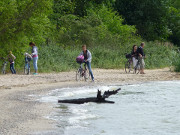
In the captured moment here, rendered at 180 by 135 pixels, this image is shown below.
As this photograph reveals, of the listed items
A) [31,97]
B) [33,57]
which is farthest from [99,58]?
[31,97]

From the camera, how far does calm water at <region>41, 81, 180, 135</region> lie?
1132 centimetres

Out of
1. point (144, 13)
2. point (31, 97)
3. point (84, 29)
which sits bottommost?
point (31, 97)

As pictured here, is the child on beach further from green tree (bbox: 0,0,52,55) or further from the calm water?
the calm water

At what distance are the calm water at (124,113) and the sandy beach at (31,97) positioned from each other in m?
0.43

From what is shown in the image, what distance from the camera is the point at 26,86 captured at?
1886cm

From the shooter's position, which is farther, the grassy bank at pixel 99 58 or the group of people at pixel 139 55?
the grassy bank at pixel 99 58

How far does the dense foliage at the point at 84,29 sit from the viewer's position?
72.0 feet

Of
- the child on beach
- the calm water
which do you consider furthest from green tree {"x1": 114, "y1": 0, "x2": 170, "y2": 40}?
the calm water

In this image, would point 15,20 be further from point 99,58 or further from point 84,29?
point 84,29

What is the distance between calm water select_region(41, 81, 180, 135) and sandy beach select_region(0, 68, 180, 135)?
0.43 m

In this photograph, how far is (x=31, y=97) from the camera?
15609 mm

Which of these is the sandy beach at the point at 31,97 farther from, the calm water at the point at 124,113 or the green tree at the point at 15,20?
the green tree at the point at 15,20

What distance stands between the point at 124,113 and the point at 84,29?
2307 cm

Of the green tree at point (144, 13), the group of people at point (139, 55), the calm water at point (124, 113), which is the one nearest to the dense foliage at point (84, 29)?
the green tree at point (144, 13)
